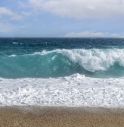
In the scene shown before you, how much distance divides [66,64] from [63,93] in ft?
40.0

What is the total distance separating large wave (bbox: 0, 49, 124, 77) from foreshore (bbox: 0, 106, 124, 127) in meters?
10.1

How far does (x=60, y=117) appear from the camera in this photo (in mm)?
8742

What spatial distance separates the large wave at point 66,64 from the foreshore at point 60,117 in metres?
10.1

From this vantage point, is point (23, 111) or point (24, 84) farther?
point (24, 84)

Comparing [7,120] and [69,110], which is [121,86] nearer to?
[69,110]

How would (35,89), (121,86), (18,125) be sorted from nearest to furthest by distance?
(18,125), (35,89), (121,86)

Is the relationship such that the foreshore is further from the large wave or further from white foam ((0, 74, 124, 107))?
the large wave

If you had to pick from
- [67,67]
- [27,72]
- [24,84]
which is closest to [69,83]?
[24,84]

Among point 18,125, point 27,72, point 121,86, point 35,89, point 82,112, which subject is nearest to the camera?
point 18,125

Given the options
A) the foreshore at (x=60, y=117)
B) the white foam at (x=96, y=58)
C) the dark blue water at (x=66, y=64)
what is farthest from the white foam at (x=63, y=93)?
the white foam at (x=96, y=58)

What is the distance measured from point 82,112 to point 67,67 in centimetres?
1324

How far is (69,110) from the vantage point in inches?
366

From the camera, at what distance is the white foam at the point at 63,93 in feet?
33.2

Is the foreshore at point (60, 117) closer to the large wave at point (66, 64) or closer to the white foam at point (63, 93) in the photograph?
the white foam at point (63, 93)
